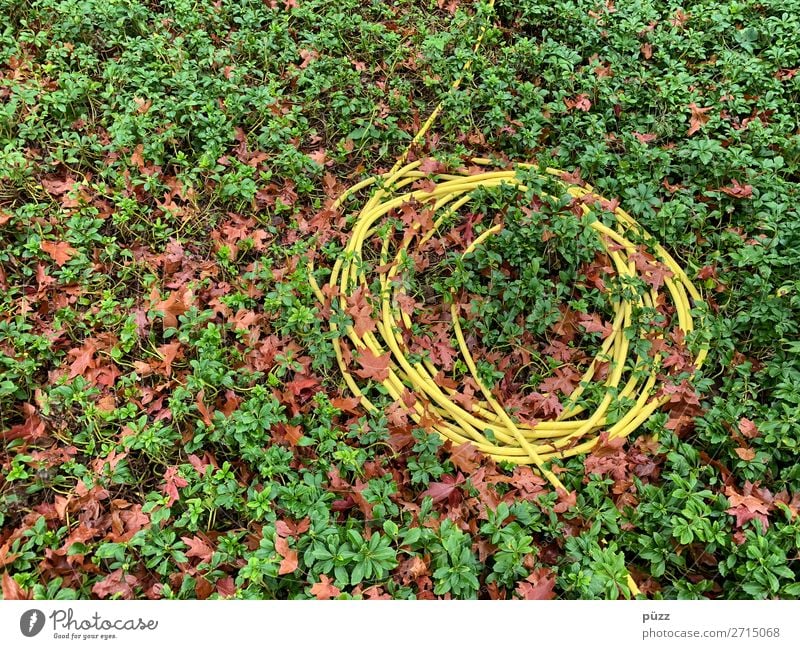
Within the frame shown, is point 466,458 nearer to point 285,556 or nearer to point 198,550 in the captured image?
point 285,556

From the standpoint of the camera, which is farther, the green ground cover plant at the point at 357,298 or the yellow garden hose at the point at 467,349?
the yellow garden hose at the point at 467,349

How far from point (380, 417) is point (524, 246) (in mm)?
1075

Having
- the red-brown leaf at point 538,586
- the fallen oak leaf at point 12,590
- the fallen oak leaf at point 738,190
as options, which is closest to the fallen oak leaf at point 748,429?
the red-brown leaf at point 538,586

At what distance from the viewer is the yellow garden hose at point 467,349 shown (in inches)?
95.6

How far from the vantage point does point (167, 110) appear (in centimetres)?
309

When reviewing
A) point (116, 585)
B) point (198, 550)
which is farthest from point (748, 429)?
point (116, 585)

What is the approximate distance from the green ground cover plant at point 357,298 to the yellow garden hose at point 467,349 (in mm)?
72

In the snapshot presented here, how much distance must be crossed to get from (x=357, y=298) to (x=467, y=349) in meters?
0.55

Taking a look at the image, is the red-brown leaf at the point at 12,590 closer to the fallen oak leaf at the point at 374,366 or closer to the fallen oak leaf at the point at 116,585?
the fallen oak leaf at the point at 116,585

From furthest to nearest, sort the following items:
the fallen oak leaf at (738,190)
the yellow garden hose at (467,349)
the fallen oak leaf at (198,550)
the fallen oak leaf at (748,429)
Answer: the fallen oak leaf at (738,190) < the yellow garden hose at (467,349) < the fallen oak leaf at (748,429) < the fallen oak leaf at (198,550)

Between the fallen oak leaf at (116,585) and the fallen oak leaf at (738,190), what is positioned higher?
the fallen oak leaf at (738,190)

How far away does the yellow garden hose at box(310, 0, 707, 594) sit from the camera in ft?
7.97

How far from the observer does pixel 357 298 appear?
8.77 ft

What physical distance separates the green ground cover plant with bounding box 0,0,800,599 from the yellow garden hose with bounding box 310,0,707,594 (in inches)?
2.8
